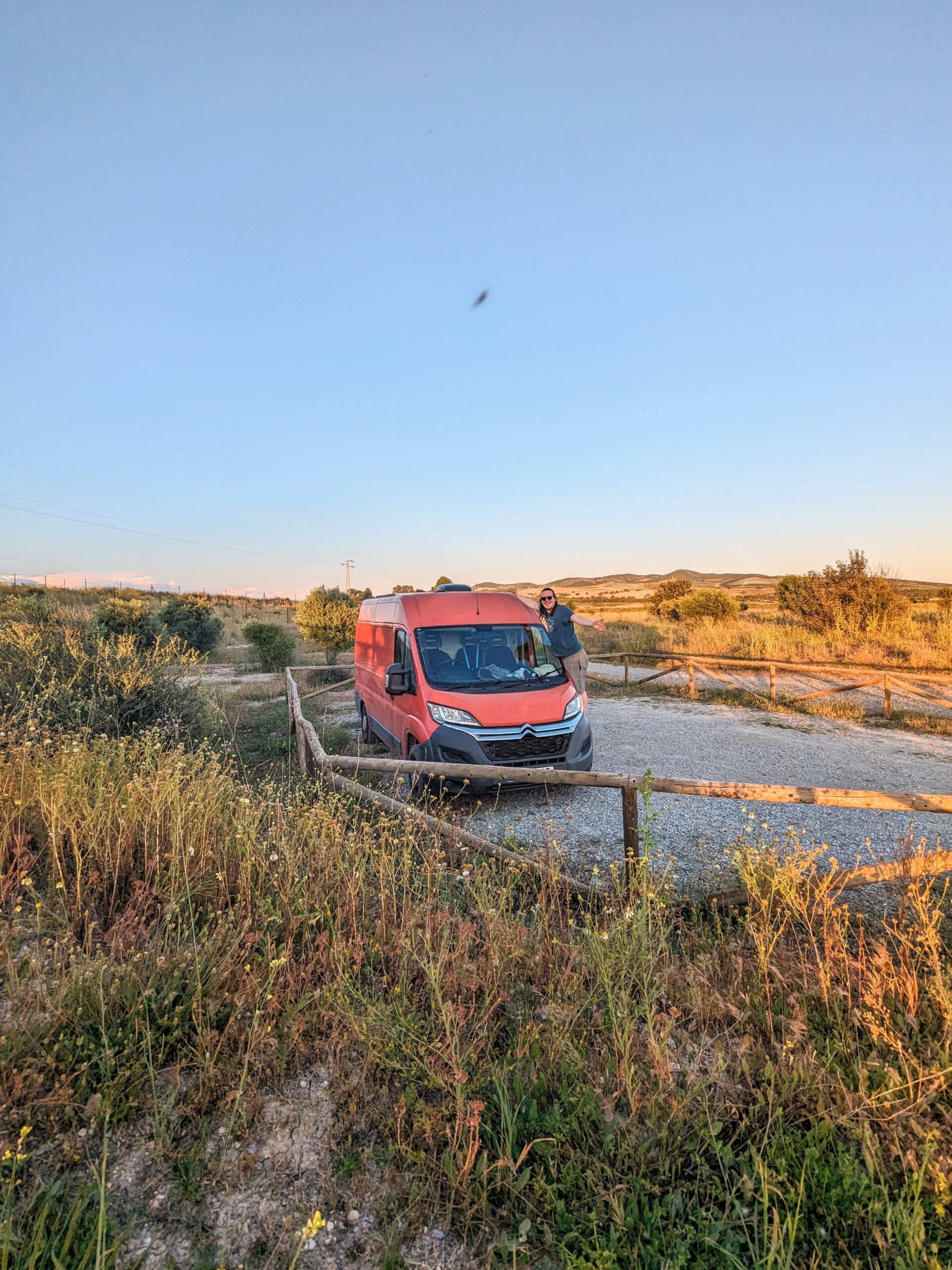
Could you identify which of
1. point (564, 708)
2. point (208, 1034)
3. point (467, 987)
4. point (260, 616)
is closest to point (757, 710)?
point (564, 708)

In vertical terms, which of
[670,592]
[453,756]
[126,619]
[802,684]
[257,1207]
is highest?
[670,592]

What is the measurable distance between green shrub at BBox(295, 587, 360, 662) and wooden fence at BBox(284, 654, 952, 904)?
1596cm

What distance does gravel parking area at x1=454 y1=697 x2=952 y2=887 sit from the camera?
5.58 m

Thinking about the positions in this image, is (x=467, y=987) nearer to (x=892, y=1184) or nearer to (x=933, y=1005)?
(x=892, y=1184)

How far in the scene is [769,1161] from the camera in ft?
6.67

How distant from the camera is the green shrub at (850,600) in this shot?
1973cm

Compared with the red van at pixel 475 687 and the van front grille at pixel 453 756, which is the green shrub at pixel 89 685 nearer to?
the red van at pixel 475 687

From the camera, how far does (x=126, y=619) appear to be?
21328mm

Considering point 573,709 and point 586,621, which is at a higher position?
point 586,621

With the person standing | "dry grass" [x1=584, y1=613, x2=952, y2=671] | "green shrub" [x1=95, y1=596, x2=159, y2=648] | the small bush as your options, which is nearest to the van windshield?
the person standing

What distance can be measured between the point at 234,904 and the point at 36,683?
553 centimetres

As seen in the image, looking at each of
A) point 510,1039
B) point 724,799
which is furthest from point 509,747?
point 510,1039

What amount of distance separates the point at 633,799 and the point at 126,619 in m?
21.9

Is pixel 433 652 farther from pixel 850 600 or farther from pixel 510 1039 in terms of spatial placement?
pixel 850 600
